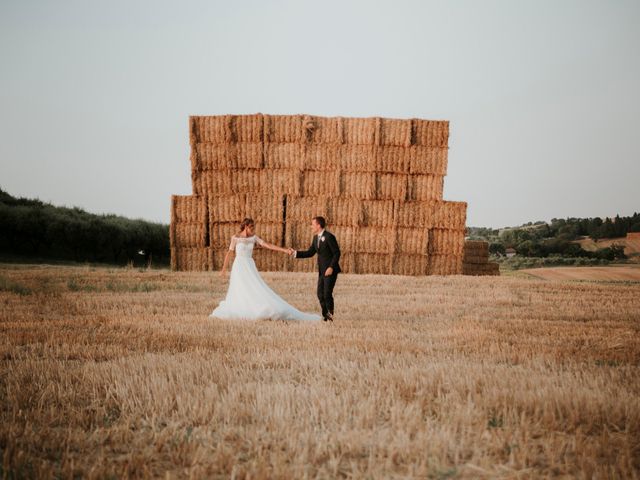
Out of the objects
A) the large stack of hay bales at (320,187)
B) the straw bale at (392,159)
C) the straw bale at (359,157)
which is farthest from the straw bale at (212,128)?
the straw bale at (392,159)

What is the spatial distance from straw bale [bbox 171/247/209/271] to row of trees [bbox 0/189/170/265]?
6525 mm

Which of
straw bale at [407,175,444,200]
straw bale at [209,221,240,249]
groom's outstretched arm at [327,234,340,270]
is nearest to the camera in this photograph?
groom's outstretched arm at [327,234,340,270]

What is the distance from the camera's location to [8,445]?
325 centimetres

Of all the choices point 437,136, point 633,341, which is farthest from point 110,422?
point 437,136

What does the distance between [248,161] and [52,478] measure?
58.7ft

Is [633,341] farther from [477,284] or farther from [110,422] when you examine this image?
[477,284]

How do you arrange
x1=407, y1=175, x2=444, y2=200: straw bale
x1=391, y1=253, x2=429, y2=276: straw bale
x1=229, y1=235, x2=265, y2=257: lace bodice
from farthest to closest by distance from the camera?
x1=407, y1=175, x2=444, y2=200: straw bale < x1=391, y1=253, x2=429, y2=276: straw bale < x1=229, y1=235, x2=265, y2=257: lace bodice

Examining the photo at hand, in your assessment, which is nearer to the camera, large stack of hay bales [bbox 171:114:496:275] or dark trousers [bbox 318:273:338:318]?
dark trousers [bbox 318:273:338:318]

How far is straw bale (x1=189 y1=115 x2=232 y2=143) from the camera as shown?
790 inches

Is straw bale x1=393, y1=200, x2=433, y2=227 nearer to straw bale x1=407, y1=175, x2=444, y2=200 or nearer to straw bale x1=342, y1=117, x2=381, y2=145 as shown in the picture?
straw bale x1=407, y1=175, x2=444, y2=200

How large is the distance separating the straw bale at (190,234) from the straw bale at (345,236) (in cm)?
436

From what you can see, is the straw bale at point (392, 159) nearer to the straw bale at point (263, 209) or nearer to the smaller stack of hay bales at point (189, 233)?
the straw bale at point (263, 209)

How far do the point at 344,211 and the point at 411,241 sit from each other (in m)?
2.58

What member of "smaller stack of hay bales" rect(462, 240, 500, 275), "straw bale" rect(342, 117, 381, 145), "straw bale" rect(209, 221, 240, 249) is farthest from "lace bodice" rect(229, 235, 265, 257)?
"smaller stack of hay bales" rect(462, 240, 500, 275)
